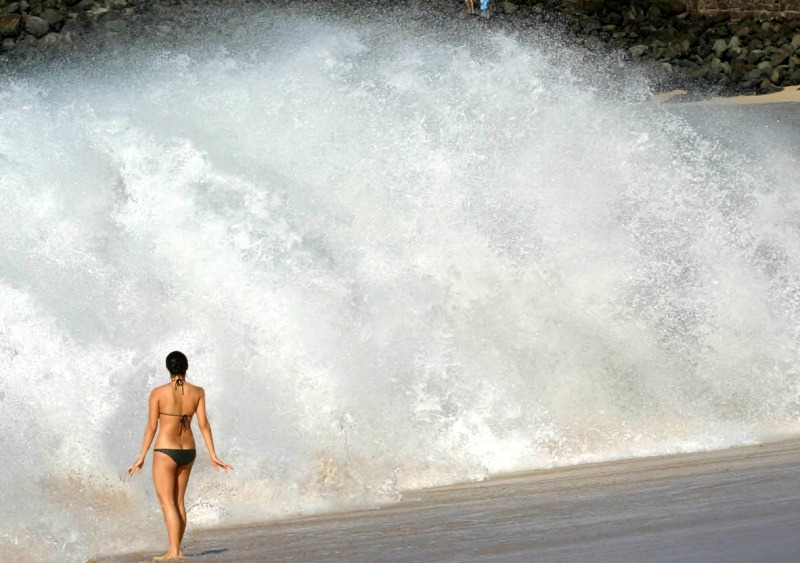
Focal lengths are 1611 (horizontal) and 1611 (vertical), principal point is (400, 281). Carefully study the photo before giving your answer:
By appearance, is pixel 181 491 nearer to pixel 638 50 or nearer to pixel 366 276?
pixel 366 276

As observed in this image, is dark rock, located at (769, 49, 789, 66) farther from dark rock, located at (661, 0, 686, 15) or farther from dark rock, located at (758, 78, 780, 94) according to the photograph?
dark rock, located at (661, 0, 686, 15)

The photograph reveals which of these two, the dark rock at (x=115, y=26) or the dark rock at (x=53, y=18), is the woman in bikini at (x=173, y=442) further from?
the dark rock at (x=53, y=18)

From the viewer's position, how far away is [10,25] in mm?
35594

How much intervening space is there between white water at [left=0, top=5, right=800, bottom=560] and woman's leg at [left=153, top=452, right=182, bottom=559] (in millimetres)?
905

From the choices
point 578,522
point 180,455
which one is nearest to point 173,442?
point 180,455

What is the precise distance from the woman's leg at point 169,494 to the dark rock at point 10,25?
92.8 feet

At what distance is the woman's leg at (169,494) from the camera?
8.73 meters

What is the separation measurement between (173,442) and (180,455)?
0.08 m

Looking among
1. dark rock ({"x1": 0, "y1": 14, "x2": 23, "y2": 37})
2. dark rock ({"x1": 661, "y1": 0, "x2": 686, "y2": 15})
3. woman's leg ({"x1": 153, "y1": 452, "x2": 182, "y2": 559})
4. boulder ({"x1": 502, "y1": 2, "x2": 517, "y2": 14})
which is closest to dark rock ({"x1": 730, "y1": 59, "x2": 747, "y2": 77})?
dark rock ({"x1": 661, "y1": 0, "x2": 686, "y2": 15})

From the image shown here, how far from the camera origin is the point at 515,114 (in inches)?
586

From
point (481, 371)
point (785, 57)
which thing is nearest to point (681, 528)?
point (481, 371)

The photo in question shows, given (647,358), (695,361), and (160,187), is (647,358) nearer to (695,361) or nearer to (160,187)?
(695,361)

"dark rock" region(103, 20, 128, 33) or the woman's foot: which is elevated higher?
the woman's foot

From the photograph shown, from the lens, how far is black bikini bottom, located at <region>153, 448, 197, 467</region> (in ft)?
29.0
